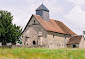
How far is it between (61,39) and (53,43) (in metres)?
5.34

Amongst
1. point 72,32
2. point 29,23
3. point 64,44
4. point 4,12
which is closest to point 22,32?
point 29,23

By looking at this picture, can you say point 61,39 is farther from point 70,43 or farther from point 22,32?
point 22,32

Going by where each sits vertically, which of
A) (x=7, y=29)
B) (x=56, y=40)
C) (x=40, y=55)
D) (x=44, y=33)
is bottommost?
(x=40, y=55)

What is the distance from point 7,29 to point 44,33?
10.1 m

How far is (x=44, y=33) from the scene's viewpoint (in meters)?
61.2

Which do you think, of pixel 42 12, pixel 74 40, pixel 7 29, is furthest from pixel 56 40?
pixel 7 29

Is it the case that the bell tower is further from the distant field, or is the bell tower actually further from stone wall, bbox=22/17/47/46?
the distant field

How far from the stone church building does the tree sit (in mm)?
5623

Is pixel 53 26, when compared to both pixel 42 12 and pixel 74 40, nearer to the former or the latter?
pixel 42 12

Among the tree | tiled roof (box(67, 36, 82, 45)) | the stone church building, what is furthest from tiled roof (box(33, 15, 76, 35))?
the tree

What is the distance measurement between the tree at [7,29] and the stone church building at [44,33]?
18.4ft

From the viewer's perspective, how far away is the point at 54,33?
64.8 meters

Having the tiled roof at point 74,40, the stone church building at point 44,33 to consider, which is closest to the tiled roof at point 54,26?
the stone church building at point 44,33

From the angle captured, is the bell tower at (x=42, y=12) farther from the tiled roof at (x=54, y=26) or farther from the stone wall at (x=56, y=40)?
the stone wall at (x=56, y=40)
